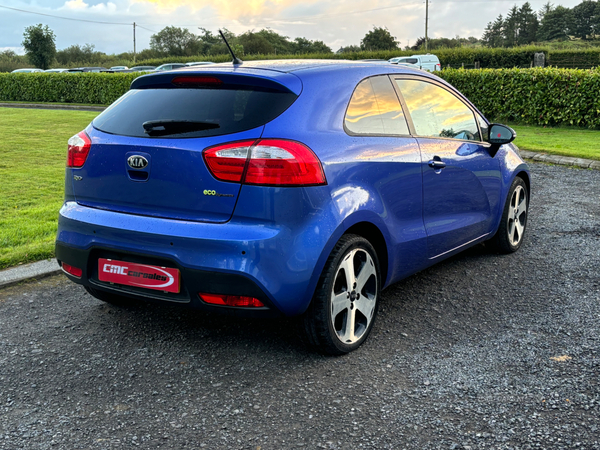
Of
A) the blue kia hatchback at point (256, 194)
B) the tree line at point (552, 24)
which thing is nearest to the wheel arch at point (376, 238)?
the blue kia hatchback at point (256, 194)

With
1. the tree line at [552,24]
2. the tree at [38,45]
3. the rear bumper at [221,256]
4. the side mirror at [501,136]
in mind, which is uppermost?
the tree line at [552,24]

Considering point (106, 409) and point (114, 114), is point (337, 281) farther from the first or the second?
point (114, 114)

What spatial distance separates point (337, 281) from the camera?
11.4 feet

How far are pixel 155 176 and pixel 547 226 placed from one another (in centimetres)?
482

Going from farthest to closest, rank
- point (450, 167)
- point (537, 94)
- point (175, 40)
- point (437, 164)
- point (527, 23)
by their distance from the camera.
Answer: point (527, 23), point (175, 40), point (537, 94), point (450, 167), point (437, 164)

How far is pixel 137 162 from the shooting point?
10.7 feet

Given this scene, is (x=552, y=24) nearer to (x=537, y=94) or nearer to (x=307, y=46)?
(x=307, y=46)

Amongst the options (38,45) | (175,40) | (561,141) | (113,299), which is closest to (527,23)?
(175,40)

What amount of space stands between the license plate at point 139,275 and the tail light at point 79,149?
23.8 inches

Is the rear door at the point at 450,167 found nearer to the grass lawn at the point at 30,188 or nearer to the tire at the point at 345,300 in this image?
the tire at the point at 345,300

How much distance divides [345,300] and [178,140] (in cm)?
129

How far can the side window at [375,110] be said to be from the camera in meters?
3.59

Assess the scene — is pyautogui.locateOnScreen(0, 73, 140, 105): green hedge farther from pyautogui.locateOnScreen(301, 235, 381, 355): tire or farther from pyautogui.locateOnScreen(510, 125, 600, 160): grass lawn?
pyautogui.locateOnScreen(301, 235, 381, 355): tire

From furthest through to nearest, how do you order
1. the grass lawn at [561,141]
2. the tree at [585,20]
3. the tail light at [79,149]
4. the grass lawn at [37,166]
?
the tree at [585,20] < the grass lawn at [561,141] < the grass lawn at [37,166] < the tail light at [79,149]
